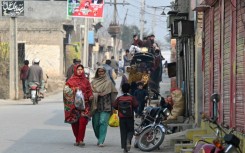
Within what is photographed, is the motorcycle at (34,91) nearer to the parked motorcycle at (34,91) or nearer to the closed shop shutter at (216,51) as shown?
the parked motorcycle at (34,91)

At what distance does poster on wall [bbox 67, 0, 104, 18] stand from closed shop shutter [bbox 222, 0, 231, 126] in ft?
68.0

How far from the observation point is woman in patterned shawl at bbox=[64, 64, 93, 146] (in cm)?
1544

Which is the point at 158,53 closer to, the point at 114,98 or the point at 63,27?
the point at 114,98

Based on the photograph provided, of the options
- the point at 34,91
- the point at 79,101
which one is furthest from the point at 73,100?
the point at 34,91

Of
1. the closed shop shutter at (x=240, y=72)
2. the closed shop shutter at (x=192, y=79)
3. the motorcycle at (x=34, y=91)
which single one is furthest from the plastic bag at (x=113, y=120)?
the motorcycle at (x=34, y=91)

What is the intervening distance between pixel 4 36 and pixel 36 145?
3128cm

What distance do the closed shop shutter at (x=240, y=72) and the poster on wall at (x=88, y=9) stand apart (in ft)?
72.8

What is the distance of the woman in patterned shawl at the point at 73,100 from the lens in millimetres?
15440

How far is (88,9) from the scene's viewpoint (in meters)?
33.9

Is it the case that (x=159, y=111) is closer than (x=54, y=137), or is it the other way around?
(x=159, y=111)

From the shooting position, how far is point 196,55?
57.0 ft

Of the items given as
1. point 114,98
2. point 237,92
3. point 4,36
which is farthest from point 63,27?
point 237,92

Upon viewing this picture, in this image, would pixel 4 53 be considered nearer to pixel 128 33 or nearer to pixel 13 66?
pixel 13 66

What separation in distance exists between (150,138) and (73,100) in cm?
185
